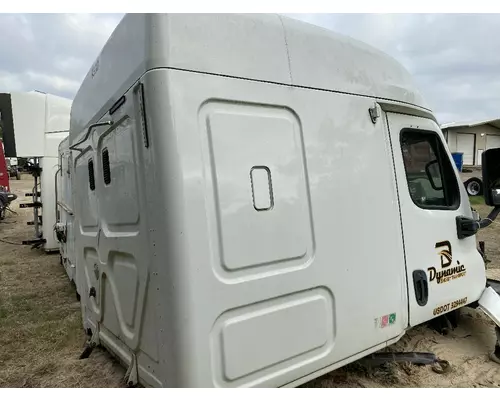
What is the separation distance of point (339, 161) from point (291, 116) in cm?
44

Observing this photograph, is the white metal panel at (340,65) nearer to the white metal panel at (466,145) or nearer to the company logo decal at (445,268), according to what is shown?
the company logo decal at (445,268)

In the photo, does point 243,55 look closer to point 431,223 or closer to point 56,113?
point 431,223

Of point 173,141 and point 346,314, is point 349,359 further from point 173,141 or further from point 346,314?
point 173,141

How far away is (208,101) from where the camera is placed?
2.07 meters

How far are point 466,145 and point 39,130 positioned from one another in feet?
101

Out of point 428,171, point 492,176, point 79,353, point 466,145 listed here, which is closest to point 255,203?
point 428,171

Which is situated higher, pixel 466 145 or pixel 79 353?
pixel 466 145

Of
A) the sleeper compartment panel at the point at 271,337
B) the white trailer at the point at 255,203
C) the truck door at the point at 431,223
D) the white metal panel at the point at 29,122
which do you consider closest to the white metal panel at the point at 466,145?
the white metal panel at the point at 29,122

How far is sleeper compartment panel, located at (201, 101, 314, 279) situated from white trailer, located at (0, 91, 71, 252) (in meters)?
6.70

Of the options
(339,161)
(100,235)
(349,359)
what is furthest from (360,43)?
(100,235)

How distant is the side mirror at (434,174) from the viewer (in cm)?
327

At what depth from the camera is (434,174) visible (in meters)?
3.31

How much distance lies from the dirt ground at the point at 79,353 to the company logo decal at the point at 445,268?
75 centimetres

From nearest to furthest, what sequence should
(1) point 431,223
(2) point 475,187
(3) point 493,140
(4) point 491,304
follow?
1. (1) point 431,223
2. (4) point 491,304
3. (2) point 475,187
4. (3) point 493,140
